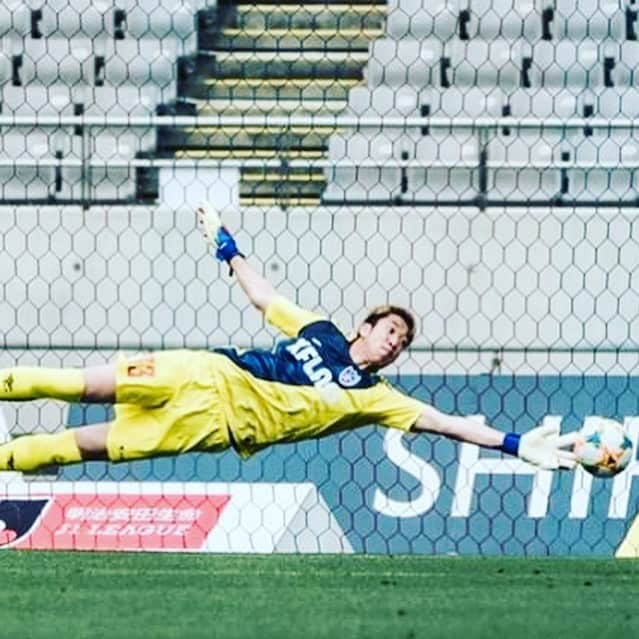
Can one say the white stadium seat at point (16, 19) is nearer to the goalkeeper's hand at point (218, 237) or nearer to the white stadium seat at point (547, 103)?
the white stadium seat at point (547, 103)

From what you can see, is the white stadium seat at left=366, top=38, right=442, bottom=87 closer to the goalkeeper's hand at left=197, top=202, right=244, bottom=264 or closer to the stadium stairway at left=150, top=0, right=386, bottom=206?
the stadium stairway at left=150, top=0, right=386, bottom=206

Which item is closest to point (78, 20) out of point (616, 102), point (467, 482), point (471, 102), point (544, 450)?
point (471, 102)

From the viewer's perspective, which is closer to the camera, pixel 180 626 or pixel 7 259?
pixel 180 626

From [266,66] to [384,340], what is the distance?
4424 millimetres

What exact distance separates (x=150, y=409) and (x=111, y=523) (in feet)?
3.89

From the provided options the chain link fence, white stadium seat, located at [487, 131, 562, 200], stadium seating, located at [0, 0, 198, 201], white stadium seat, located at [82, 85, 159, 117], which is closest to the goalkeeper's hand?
the chain link fence

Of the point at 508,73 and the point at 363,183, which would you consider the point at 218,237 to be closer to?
the point at 363,183

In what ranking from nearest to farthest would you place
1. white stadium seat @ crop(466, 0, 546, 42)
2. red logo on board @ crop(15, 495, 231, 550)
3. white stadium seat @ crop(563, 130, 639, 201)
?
1. red logo on board @ crop(15, 495, 231, 550)
2. white stadium seat @ crop(563, 130, 639, 201)
3. white stadium seat @ crop(466, 0, 546, 42)

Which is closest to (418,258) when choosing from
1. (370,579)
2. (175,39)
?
(370,579)

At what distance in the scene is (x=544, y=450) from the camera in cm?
718

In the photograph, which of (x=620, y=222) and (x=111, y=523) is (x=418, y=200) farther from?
(x=111, y=523)

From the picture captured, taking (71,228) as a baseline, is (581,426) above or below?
below

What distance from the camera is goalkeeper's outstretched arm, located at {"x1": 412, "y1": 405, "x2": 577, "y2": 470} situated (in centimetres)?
718

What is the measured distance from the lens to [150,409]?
24.2 feet
